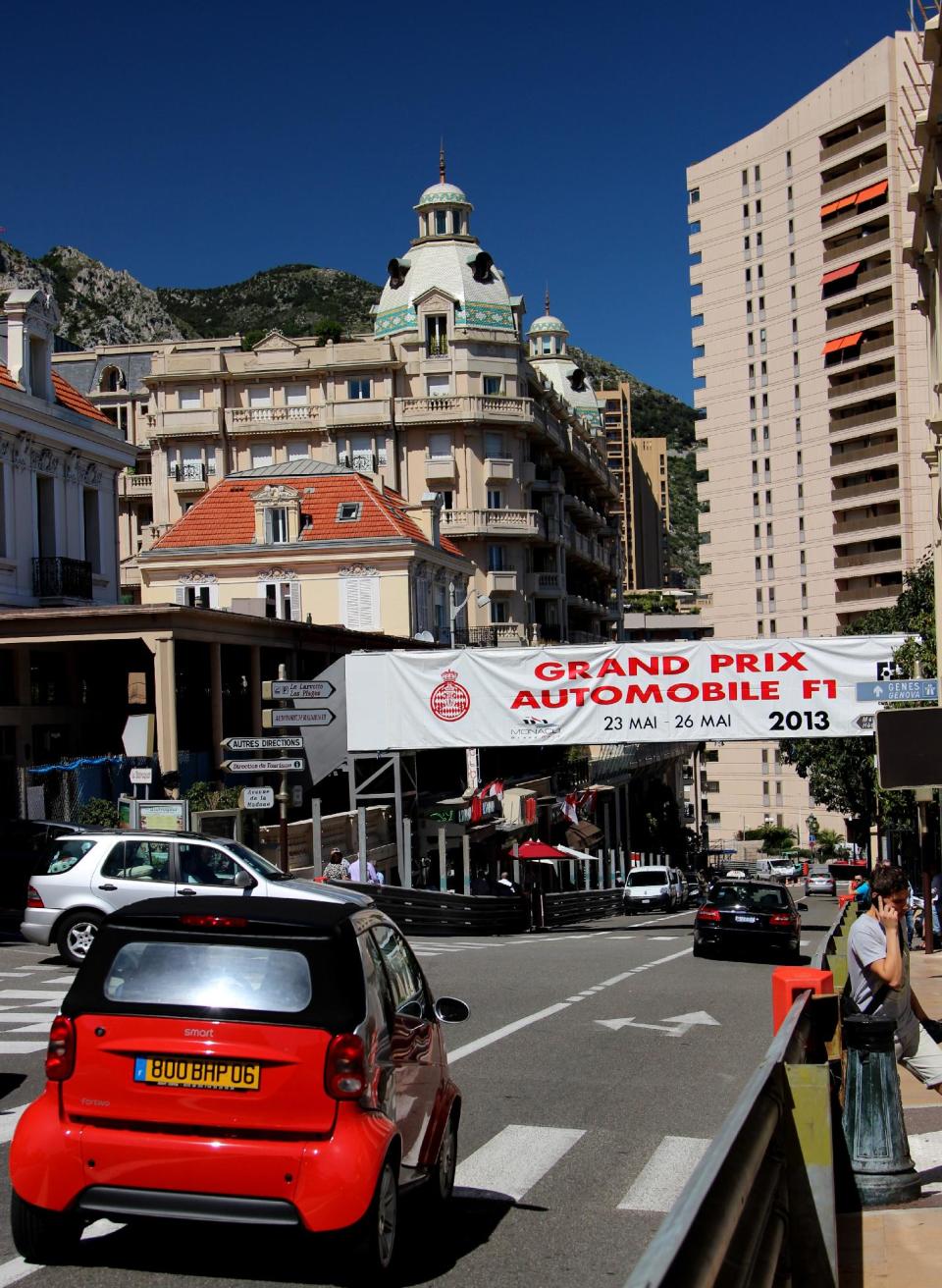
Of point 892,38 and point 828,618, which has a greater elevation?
point 892,38

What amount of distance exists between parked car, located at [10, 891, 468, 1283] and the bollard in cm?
265

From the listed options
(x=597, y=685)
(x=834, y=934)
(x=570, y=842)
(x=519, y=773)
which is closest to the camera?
(x=834, y=934)

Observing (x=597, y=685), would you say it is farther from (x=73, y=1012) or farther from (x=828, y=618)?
(x=828, y=618)

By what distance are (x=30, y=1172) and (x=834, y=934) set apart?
8436 millimetres

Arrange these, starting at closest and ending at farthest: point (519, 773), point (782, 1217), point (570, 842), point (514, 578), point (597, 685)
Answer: point (782, 1217) → point (597, 685) → point (519, 773) → point (570, 842) → point (514, 578)

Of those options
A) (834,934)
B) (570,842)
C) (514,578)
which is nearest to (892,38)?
(514,578)

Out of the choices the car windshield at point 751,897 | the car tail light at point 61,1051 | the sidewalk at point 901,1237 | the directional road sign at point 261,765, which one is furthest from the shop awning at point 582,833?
the car tail light at point 61,1051

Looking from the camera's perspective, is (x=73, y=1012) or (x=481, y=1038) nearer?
(x=73, y=1012)

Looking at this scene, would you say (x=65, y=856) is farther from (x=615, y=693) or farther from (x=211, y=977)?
(x=211, y=977)

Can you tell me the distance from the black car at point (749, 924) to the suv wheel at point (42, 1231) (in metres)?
18.4

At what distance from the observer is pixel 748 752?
95438mm

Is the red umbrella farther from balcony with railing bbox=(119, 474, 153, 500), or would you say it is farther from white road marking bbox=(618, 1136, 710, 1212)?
balcony with railing bbox=(119, 474, 153, 500)

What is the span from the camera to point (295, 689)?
88.3 feet

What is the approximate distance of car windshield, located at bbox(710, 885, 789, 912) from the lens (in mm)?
→ 24453
